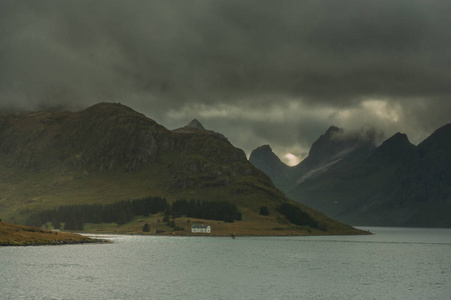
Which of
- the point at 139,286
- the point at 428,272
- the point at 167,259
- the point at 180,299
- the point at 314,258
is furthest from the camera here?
the point at 314,258

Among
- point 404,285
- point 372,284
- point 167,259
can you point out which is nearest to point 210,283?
point 372,284

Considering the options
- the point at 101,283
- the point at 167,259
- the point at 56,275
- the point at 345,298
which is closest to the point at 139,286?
the point at 101,283

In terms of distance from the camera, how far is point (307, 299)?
85438 mm

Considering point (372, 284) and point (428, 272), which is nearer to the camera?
point (372, 284)

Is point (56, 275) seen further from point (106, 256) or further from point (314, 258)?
point (314, 258)

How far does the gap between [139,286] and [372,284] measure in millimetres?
50662

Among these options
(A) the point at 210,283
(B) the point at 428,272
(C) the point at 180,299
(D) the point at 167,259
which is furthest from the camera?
(D) the point at 167,259

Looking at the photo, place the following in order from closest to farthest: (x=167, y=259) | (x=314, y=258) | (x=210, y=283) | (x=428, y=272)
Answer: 1. (x=210, y=283)
2. (x=428, y=272)
3. (x=167, y=259)
4. (x=314, y=258)

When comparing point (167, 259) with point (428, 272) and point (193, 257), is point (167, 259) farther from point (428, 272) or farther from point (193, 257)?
point (428, 272)

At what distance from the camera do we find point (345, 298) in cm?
8706

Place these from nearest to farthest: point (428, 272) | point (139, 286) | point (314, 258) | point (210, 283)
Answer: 1. point (139, 286)
2. point (210, 283)
3. point (428, 272)
4. point (314, 258)

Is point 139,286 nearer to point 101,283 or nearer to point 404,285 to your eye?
point 101,283

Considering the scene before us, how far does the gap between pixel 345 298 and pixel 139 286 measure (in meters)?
39.8

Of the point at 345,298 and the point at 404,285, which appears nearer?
the point at 345,298
